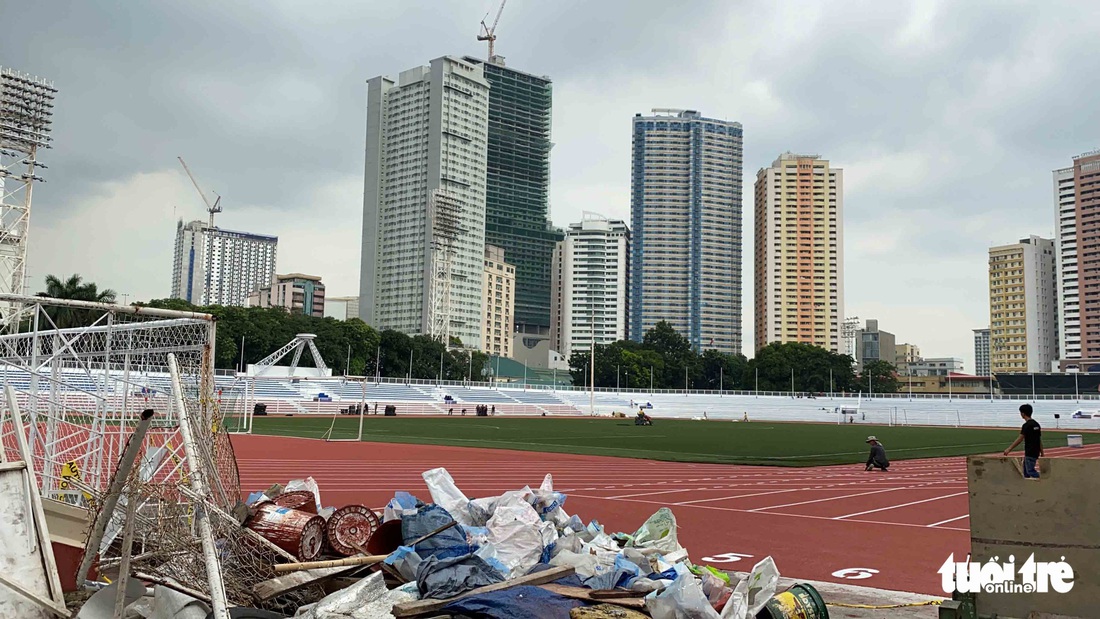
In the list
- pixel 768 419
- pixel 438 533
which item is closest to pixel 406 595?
pixel 438 533

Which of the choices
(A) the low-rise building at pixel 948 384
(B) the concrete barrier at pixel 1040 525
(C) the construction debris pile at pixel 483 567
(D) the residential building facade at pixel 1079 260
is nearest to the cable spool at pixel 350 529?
(C) the construction debris pile at pixel 483 567

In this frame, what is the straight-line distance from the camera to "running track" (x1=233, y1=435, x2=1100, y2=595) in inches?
368

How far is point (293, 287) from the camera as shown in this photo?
190000 mm

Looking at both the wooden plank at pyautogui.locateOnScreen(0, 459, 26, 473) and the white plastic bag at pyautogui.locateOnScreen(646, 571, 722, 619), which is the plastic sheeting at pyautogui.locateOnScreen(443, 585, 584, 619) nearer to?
the white plastic bag at pyautogui.locateOnScreen(646, 571, 722, 619)

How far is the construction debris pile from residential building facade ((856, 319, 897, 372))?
172 m

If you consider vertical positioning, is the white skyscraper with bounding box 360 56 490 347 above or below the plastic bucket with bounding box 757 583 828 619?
above

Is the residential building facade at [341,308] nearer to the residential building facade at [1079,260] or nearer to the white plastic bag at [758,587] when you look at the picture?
the residential building facade at [1079,260]

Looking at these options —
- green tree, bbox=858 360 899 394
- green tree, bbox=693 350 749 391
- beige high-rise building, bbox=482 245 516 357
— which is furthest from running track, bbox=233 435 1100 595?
beige high-rise building, bbox=482 245 516 357

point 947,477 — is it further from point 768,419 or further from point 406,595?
point 768,419

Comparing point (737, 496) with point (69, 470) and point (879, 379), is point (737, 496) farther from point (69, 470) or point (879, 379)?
point (879, 379)

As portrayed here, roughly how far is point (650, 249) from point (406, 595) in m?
186

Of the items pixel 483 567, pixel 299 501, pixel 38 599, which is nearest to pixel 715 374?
pixel 299 501

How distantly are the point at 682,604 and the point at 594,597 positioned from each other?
27.7 inches

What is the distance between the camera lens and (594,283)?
597ft
